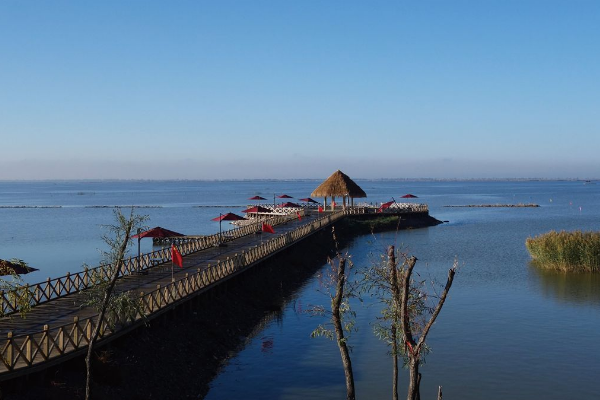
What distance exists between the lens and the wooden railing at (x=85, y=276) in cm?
2096

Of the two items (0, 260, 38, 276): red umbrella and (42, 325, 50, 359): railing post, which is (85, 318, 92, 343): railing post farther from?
(0, 260, 38, 276): red umbrella

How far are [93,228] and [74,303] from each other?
70.2 m

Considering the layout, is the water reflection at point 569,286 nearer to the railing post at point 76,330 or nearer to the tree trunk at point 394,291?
the tree trunk at point 394,291

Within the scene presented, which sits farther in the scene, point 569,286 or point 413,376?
point 569,286

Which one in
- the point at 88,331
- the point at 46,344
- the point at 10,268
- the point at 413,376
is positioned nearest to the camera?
the point at 10,268

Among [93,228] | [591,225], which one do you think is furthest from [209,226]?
[591,225]

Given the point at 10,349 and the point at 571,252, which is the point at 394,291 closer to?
the point at 10,349

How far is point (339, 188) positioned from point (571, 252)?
129ft

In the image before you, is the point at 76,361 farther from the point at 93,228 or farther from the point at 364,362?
the point at 93,228

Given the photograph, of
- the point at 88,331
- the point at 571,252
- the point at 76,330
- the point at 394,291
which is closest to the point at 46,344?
the point at 76,330

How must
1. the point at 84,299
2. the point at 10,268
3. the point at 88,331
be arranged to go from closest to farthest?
the point at 10,268 → the point at 88,331 → the point at 84,299

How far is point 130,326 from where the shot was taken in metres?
20.8

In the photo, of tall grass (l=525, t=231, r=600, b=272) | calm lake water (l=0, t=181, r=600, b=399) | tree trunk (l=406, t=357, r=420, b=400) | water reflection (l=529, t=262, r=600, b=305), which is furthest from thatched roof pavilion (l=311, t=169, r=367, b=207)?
tree trunk (l=406, t=357, r=420, b=400)

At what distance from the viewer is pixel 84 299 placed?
2512 centimetres
